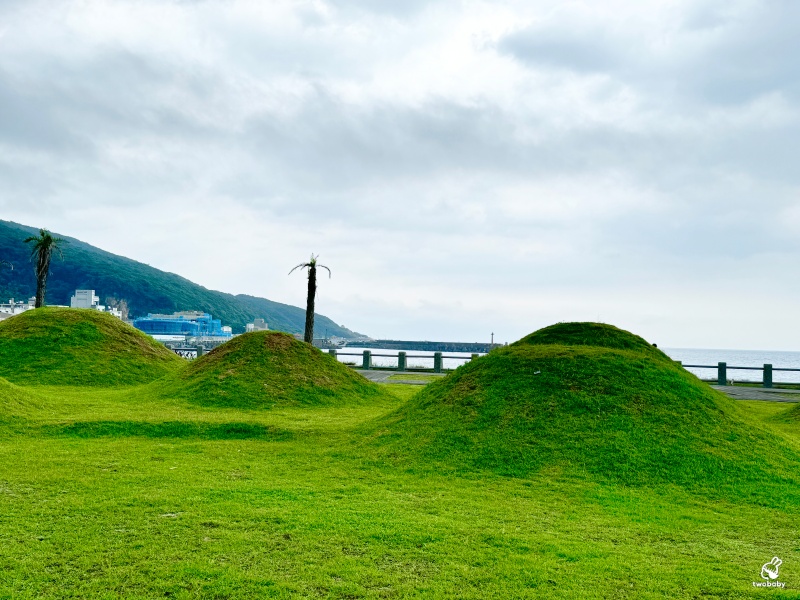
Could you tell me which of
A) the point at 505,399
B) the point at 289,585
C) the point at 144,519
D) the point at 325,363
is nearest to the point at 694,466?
the point at 505,399

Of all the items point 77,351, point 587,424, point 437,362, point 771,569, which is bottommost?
point 771,569

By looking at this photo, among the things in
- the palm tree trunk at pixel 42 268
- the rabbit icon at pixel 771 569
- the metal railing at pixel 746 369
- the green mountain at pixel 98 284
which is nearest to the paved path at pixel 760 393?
the metal railing at pixel 746 369

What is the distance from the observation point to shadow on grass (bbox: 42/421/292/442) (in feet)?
48.0

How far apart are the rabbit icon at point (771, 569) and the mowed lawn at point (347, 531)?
0.08 meters

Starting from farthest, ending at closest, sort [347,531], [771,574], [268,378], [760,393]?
[760,393] → [268,378] → [347,531] → [771,574]

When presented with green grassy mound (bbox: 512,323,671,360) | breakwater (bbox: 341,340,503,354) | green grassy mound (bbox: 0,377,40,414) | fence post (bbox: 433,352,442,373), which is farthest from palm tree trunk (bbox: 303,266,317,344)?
breakwater (bbox: 341,340,503,354)

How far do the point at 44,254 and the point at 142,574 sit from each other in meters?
40.4

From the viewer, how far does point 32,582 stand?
572cm

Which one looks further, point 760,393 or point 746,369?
A: point 746,369

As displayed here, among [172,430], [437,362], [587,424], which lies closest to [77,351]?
[172,430]

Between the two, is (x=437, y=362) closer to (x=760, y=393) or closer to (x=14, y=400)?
(x=760, y=393)

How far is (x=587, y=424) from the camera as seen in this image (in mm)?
12203

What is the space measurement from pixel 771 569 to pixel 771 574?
0.20 meters

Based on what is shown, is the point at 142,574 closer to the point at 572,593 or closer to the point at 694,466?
the point at 572,593
